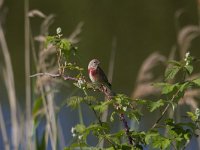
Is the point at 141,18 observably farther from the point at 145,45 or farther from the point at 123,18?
the point at 145,45

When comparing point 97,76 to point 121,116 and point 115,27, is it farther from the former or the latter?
point 115,27

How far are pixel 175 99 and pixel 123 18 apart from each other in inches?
335

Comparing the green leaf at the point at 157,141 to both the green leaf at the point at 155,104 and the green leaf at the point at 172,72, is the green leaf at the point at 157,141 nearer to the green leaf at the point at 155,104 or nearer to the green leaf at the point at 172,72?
the green leaf at the point at 155,104

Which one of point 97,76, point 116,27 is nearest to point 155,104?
point 97,76

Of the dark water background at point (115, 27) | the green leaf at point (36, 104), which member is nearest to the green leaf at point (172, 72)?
the green leaf at point (36, 104)

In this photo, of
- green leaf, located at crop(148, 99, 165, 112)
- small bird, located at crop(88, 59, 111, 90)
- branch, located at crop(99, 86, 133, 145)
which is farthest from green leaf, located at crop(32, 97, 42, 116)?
green leaf, located at crop(148, 99, 165, 112)

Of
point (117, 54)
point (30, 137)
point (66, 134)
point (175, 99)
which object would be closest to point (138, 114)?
point (175, 99)

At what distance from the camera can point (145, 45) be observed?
887 cm

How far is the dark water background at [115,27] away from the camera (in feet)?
26.2

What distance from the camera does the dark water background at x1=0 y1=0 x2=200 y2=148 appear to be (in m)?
7.97

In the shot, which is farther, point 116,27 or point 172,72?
point 116,27

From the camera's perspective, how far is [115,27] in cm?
964

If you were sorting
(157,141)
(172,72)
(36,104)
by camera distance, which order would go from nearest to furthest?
1. (157,141)
2. (172,72)
3. (36,104)

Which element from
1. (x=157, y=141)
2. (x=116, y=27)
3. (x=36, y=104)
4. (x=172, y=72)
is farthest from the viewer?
(x=116, y=27)
